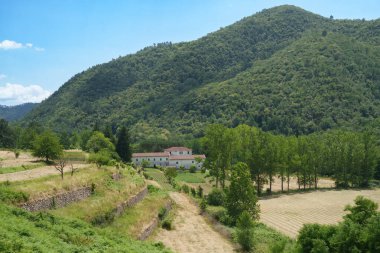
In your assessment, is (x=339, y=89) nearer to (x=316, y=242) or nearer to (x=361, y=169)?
(x=361, y=169)

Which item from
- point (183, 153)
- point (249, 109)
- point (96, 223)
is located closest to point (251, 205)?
point (96, 223)

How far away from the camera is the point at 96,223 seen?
98.0ft

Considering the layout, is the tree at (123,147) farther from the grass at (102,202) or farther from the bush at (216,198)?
the grass at (102,202)

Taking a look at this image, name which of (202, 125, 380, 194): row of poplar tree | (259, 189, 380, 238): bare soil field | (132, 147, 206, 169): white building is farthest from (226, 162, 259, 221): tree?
(132, 147, 206, 169): white building

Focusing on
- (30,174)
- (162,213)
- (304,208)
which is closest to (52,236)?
(30,174)

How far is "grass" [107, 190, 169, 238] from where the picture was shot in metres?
31.2

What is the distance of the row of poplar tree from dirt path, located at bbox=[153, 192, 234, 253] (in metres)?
20.0

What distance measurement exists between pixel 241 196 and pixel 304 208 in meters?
21.9

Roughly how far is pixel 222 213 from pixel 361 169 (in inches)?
2177

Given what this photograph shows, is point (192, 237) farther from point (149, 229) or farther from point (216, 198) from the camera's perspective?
point (216, 198)

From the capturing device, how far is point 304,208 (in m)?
60.6

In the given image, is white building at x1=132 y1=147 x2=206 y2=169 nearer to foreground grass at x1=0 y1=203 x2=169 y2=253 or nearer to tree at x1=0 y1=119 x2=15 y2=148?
tree at x1=0 y1=119 x2=15 y2=148

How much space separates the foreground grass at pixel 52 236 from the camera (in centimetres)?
1862

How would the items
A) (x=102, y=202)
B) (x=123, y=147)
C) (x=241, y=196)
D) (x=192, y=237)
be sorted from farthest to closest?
(x=123, y=147)
(x=241, y=196)
(x=192, y=237)
(x=102, y=202)
